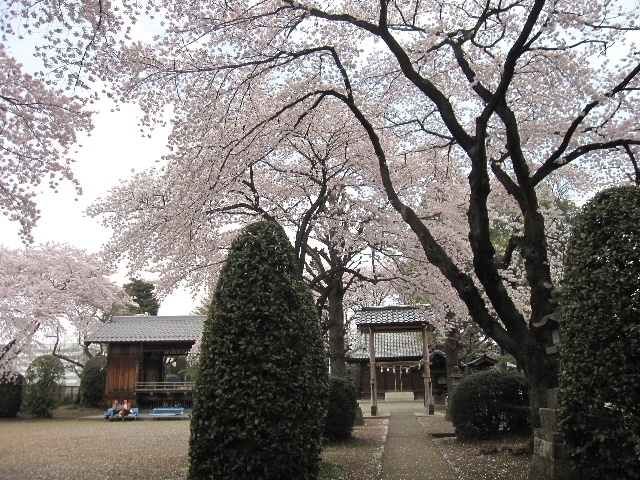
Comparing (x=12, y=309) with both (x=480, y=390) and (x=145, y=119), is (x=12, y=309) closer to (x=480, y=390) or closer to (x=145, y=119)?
(x=145, y=119)

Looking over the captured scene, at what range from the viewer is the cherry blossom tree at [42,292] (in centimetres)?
1945

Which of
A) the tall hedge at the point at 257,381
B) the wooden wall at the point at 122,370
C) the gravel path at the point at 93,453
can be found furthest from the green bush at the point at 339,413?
the wooden wall at the point at 122,370

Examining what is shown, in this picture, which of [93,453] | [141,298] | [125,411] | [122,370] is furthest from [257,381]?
[141,298]

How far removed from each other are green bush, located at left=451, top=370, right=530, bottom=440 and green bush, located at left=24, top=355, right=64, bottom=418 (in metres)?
17.3

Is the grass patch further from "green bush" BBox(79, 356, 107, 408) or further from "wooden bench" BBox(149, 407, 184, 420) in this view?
"green bush" BBox(79, 356, 107, 408)

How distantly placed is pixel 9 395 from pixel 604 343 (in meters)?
22.7

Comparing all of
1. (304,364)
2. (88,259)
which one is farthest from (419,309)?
(88,259)

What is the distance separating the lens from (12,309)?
19266 mm

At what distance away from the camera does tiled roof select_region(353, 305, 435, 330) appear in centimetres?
1587

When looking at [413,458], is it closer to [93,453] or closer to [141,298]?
[93,453]

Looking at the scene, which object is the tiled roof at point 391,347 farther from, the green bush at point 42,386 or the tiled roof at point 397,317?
the green bush at point 42,386

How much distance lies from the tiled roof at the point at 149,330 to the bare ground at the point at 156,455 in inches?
326

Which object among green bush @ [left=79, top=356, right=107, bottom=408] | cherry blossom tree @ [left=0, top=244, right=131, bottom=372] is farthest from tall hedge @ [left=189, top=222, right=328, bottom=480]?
green bush @ [left=79, top=356, right=107, bottom=408]

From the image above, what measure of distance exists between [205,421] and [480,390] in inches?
275
